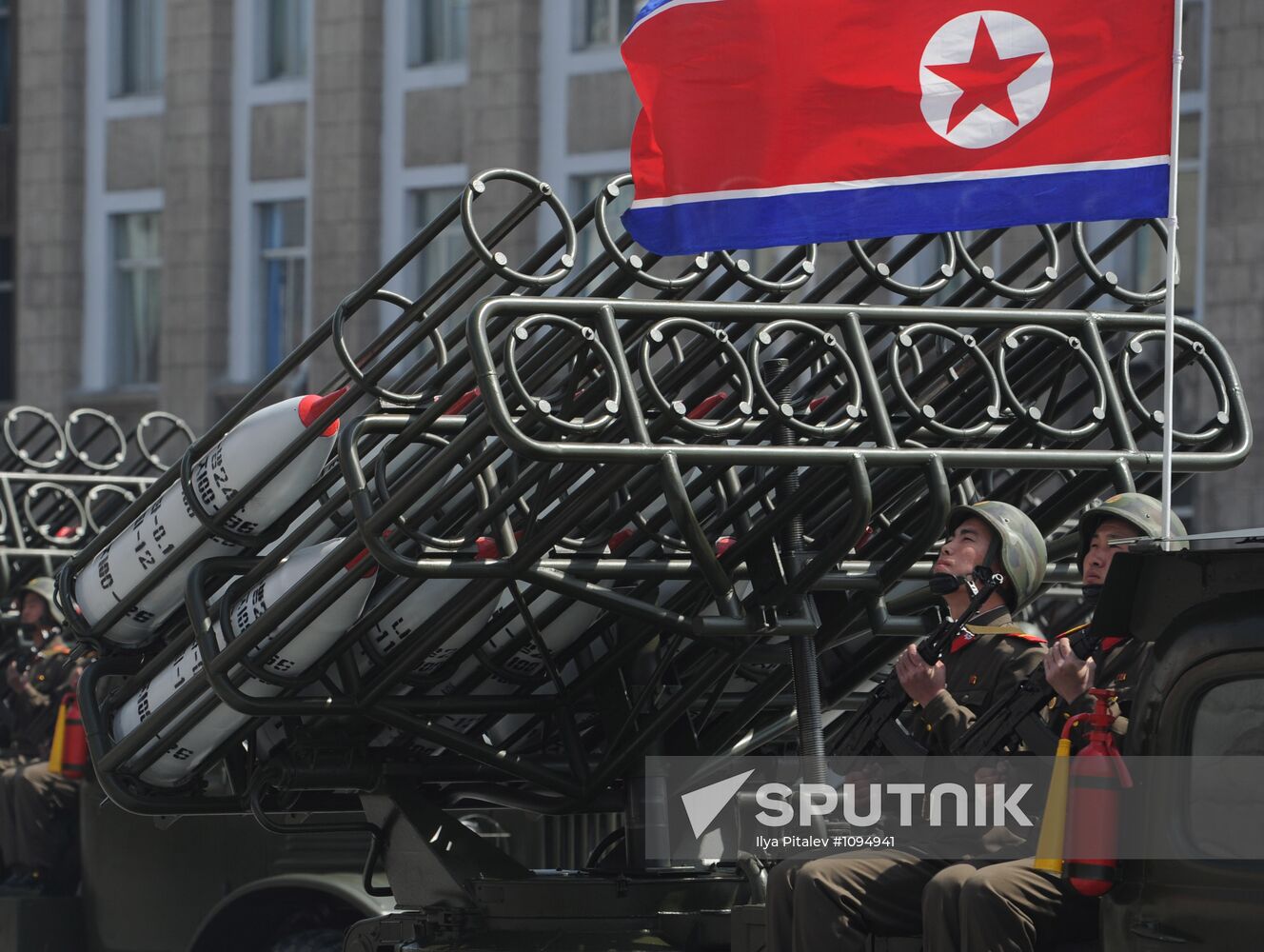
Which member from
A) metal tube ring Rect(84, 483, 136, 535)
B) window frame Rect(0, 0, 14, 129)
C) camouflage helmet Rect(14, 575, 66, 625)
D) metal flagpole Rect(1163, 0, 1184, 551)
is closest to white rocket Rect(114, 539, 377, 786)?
metal flagpole Rect(1163, 0, 1184, 551)

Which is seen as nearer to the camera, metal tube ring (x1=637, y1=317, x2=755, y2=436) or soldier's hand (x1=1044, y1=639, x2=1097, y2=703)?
soldier's hand (x1=1044, y1=639, x2=1097, y2=703)

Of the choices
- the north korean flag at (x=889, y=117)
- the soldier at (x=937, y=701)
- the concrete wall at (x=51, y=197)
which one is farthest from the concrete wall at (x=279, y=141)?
the soldier at (x=937, y=701)

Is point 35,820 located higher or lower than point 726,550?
lower

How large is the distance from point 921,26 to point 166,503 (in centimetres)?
278

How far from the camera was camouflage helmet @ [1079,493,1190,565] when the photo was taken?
6.48 metres

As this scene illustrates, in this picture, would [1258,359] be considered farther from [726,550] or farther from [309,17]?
[726,550]

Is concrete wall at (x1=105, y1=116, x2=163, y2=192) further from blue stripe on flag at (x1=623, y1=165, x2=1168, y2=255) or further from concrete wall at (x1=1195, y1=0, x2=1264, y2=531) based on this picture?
blue stripe on flag at (x1=623, y1=165, x2=1168, y2=255)

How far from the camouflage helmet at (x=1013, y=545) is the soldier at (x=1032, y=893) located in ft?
2.56

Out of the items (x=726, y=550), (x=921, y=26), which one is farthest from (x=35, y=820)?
(x=921, y=26)

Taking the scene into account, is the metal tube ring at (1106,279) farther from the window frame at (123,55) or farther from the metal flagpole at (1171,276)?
the window frame at (123,55)

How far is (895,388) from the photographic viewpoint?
7.05 m

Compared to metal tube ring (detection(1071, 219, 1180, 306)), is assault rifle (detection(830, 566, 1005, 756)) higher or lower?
lower

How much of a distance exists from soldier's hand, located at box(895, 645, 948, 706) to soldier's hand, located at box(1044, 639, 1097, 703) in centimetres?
56

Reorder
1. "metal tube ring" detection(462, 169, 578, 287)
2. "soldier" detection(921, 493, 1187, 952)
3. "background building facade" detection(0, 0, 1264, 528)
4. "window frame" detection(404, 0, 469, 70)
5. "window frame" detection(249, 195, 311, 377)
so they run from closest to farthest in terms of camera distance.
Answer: "soldier" detection(921, 493, 1187, 952) < "metal tube ring" detection(462, 169, 578, 287) < "background building facade" detection(0, 0, 1264, 528) < "window frame" detection(404, 0, 469, 70) < "window frame" detection(249, 195, 311, 377)
